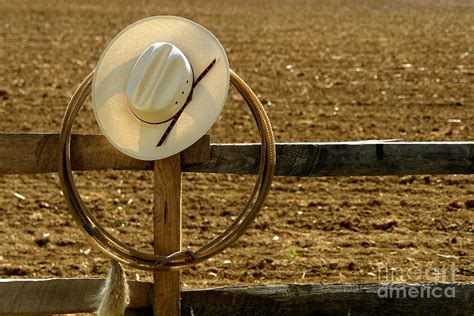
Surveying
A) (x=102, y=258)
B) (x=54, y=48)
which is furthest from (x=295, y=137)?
(x=54, y=48)

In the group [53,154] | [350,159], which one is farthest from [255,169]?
[53,154]

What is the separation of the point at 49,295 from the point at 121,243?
0.37m

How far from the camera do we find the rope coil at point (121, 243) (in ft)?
12.9

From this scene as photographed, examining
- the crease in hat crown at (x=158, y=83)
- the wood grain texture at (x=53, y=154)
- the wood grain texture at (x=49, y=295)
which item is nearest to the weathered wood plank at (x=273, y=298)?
the wood grain texture at (x=49, y=295)

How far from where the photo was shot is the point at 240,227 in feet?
13.2

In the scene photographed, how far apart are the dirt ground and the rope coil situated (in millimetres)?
1559

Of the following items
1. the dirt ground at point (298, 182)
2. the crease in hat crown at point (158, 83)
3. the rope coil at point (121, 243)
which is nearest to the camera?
the crease in hat crown at point (158, 83)

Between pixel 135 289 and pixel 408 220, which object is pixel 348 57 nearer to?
pixel 408 220

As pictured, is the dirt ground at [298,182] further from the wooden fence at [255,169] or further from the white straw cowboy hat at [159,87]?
the white straw cowboy hat at [159,87]

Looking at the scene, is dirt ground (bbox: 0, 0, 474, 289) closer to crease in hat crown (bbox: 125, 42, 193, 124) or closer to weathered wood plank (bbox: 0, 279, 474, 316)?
weathered wood plank (bbox: 0, 279, 474, 316)

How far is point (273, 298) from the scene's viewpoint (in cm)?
414

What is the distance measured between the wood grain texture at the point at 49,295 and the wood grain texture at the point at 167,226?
0.26 meters

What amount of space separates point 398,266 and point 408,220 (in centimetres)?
119

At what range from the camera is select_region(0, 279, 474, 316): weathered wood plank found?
13.1ft
